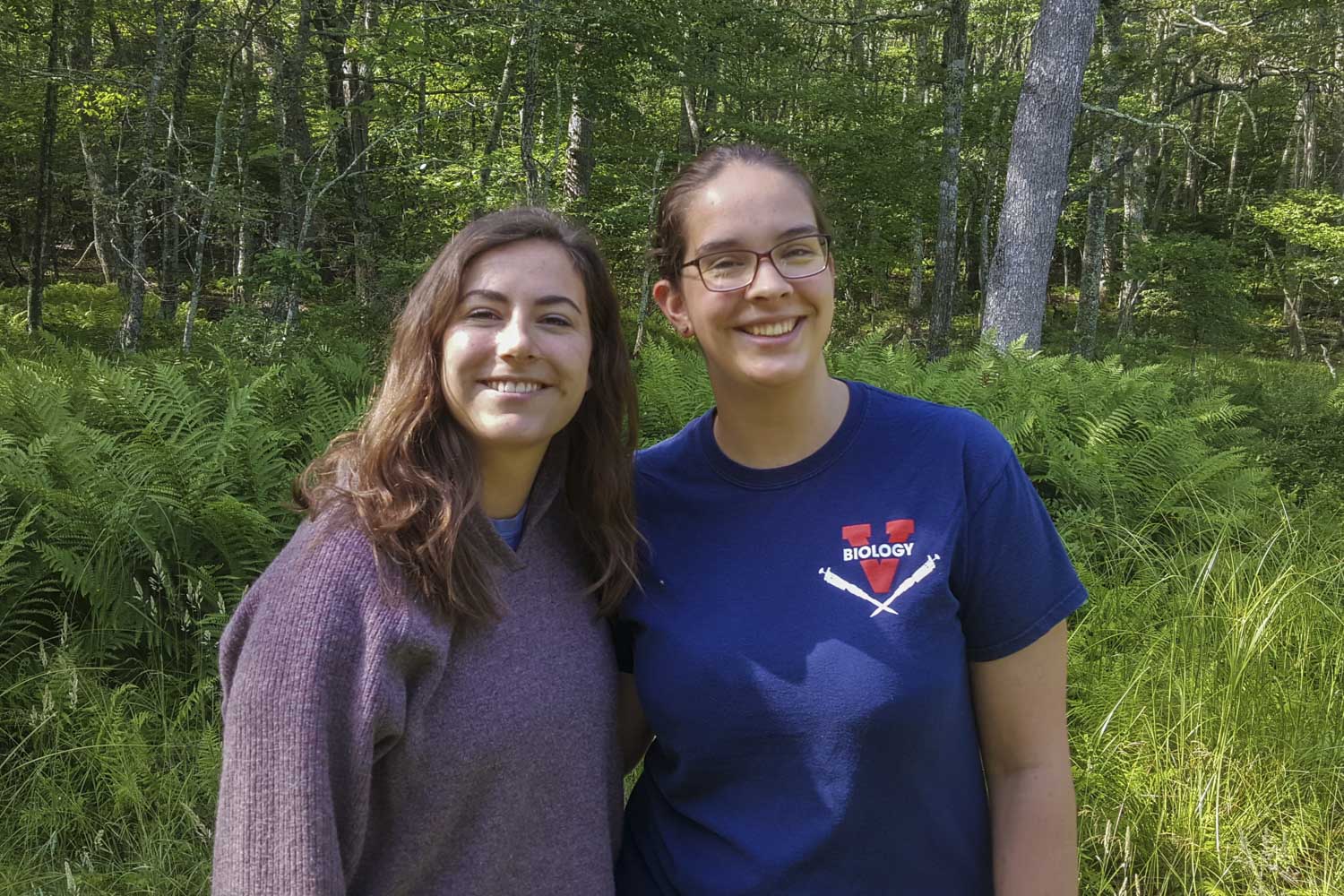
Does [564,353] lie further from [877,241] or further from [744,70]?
[877,241]

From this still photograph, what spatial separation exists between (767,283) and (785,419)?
0.24m

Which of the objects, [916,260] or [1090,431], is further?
[916,260]

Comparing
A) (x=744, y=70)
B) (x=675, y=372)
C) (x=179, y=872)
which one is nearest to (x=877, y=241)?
(x=744, y=70)

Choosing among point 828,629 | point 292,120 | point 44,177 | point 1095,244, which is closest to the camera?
point 828,629

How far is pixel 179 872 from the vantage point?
261 centimetres

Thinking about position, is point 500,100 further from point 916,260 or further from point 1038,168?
point 916,260

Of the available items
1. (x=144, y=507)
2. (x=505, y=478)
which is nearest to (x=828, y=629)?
(x=505, y=478)

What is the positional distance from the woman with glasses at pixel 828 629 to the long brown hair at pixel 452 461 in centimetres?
16

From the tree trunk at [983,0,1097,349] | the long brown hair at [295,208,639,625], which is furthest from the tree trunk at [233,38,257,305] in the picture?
the long brown hair at [295,208,639,625]

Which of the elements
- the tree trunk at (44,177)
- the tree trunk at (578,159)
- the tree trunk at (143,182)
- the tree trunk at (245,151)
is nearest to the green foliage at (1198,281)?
the tree trunk at (578,159)

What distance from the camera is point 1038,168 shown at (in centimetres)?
801

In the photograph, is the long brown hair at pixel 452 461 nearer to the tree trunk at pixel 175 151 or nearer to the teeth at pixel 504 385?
the teeth at pixel 504 385

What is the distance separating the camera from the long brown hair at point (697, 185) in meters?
1.64

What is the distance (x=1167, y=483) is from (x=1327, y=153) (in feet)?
101
